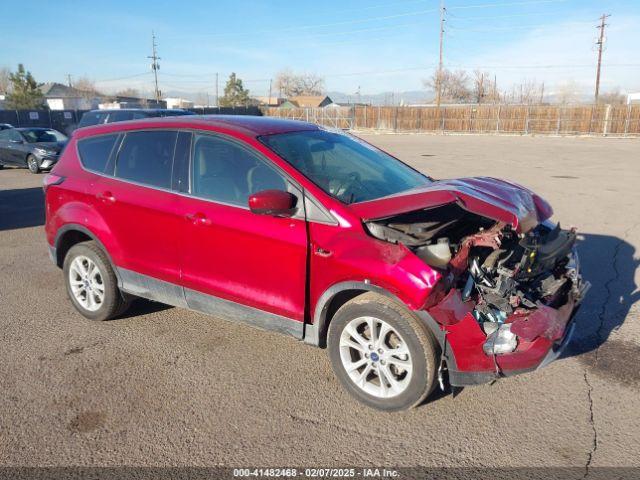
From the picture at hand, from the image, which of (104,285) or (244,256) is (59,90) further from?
(244,256)

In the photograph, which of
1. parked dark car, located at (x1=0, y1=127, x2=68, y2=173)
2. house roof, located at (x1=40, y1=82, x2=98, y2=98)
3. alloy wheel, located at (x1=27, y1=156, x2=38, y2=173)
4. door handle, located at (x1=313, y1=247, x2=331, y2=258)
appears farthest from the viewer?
house roof, located at (x1=40, y1=82, x2=98, y2=98)

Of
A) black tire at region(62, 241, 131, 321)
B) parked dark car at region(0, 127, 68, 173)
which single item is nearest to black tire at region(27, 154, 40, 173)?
parked dark car at region(0, 127, 68, 173)

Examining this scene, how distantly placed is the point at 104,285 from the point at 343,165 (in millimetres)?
2327

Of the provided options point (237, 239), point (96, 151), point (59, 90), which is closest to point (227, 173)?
point (237, 239)

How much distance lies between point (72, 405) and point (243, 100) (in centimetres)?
7780

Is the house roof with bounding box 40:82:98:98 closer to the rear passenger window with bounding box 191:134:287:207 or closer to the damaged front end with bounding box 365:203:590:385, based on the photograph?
the rear passenger window with bounding box 191:134:287:207

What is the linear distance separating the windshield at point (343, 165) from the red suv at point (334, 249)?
16 millimetres

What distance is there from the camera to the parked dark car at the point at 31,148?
49.5 feet

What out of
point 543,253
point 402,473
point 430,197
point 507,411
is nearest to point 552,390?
point 507,411

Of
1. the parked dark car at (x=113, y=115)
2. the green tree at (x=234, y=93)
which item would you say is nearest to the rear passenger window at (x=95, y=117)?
the parked dark car at (x=113, y=115)

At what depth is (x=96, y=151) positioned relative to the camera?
449 centimetres

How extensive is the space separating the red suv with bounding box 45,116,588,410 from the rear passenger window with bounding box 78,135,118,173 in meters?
0.01

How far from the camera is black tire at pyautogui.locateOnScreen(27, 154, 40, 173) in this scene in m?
15.2

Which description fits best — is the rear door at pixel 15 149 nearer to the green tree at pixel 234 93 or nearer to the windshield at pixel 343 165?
the windshield at pixel 343 165
